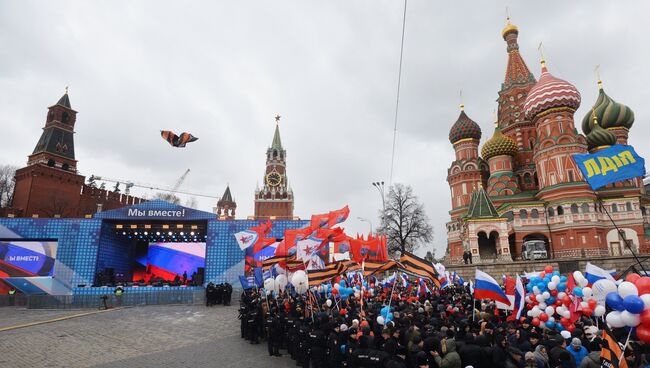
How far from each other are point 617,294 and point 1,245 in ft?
122

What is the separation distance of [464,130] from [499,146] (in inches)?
214

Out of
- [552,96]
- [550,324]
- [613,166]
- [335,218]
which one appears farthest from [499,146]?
[550,324]

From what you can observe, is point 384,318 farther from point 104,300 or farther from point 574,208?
point 574,208

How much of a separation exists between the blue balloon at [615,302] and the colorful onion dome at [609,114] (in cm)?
4991

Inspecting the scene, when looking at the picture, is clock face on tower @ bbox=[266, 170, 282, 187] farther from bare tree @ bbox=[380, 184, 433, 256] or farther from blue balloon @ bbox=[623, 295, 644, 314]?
blue balloon @ bbox=[623, 295, 644, 314]

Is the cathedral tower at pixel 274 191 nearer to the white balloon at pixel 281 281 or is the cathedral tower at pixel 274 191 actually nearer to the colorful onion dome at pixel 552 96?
the colorful onion dome at pixel 552 96

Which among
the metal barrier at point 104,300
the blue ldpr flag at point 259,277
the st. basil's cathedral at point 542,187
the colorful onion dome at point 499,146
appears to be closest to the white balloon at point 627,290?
the blue ldpr flag at point 259,277

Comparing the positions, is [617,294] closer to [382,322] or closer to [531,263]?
[382,322]

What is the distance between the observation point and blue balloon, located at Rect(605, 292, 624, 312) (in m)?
4.94

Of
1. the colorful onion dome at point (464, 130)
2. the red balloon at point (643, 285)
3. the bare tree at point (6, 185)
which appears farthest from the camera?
the bare tree at point (6, 185)

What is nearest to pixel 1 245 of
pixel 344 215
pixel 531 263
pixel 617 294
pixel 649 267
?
pixel 344 215

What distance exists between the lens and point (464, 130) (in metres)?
49.0

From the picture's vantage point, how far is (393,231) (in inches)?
1875

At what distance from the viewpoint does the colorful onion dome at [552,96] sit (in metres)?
Answer: 39.5
